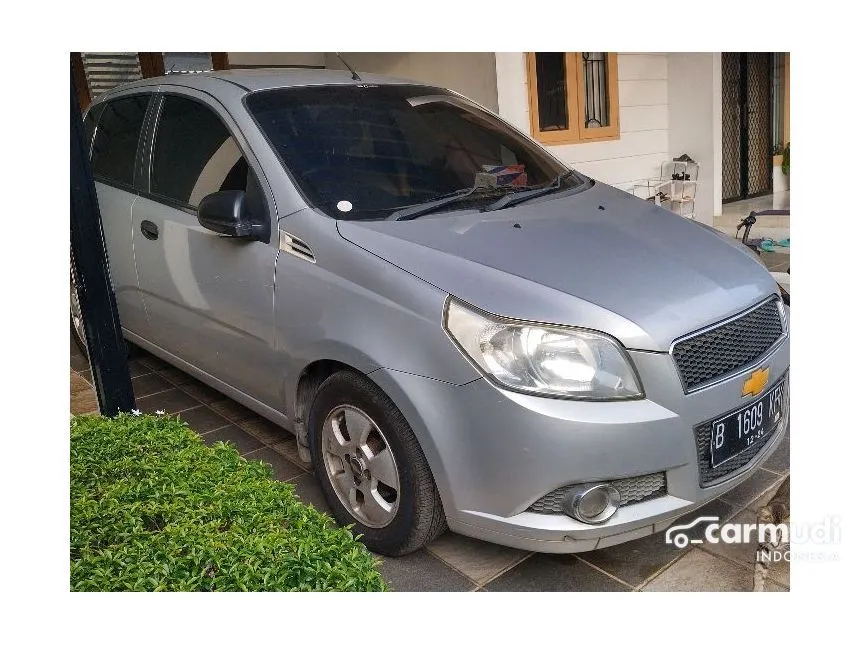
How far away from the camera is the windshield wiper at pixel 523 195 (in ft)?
9.57

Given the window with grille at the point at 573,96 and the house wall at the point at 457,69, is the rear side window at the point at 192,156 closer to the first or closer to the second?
the house wall at the point at 457,69

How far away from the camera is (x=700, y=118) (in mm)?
7746

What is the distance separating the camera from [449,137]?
3225 millimetres

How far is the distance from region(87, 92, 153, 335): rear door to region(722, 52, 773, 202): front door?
654 cm

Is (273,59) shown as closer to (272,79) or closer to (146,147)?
(146,147)

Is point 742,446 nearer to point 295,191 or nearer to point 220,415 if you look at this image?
point 295,191

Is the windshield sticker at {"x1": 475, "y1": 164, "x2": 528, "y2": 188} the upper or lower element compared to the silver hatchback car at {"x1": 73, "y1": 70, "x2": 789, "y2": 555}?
upper

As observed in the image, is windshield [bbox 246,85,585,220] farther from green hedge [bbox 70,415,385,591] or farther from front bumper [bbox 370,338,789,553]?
green hedge [bbox 70,415,385,591]

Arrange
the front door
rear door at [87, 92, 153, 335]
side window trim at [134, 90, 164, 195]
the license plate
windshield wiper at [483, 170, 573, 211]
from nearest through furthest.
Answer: the license plate, windshield wiper at [483, 170, 573, 211], side window trim at [134, 90, 164, 195], rear door at [87, 92, 153, 335], the front door

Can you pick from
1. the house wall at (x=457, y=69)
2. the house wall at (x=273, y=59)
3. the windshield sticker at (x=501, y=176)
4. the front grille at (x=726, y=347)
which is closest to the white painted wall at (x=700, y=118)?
the house wall at (x=457, y=69)

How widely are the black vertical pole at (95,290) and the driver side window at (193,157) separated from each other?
0.46 m

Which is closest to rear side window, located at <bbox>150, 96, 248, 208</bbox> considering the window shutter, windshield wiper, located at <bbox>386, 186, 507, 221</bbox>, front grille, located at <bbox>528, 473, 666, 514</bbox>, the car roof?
the car roof

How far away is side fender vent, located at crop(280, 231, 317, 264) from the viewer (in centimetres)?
268

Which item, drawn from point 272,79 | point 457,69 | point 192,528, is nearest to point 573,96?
point 457,69
